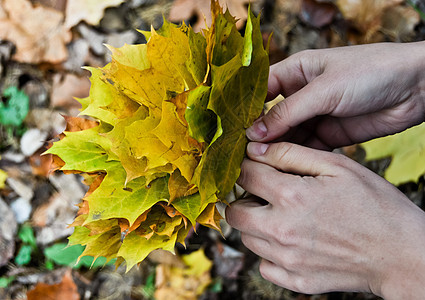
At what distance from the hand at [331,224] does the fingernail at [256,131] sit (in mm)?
20

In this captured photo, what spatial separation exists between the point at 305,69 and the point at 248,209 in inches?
14.2

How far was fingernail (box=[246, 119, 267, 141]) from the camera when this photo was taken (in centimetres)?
75

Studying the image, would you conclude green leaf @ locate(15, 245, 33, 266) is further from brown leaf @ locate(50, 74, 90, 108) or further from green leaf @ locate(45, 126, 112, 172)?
green leaf @ locate(45, 126, 112, 172)

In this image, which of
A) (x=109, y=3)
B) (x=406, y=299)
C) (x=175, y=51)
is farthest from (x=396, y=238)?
(x=109, y=3)

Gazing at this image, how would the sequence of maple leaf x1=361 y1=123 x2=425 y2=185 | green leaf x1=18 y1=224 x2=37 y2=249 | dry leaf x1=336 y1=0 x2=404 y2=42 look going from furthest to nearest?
dry leaf x1=336 y1=0 x2=404 y2=42 → green leaf x1=18 y1=224 x2=37 y2=249 → maple leaf x1=361 y1=123 x2=425 y2=185

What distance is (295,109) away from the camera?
0.75 m

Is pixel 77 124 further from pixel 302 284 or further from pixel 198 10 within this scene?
pixel 198 10

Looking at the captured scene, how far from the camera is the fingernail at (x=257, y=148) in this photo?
29.3 inches

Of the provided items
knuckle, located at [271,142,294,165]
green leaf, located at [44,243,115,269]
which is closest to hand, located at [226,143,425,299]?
knuckle, located at [271,142,294,165]

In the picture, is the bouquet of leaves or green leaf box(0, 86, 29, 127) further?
green leaf box(0, 86, 29, 127)

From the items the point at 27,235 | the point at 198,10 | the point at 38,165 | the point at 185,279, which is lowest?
the point at 185,279

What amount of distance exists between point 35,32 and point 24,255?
844 mm

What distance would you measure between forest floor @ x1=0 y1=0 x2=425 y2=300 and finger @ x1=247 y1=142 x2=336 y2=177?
69 cm

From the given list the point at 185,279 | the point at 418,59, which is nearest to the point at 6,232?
the point at 185,279
